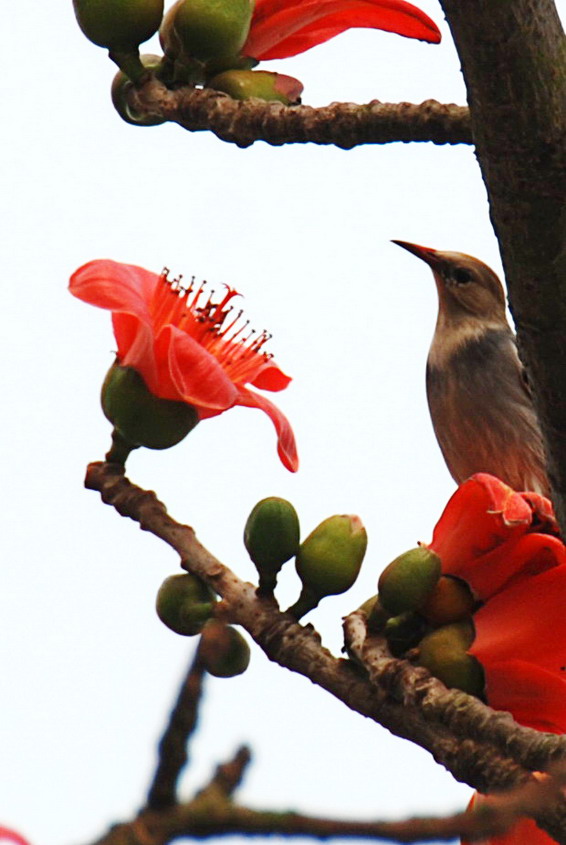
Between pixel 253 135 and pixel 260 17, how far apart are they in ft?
0.78

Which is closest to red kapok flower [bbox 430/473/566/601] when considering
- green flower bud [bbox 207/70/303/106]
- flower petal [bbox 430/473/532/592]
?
flower petal [bbox 430/473/532/592]

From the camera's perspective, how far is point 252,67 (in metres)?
2.42

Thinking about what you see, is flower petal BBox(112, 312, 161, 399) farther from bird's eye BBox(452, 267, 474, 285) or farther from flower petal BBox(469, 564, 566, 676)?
bird's eye BBox(452, 267, 474, 285)

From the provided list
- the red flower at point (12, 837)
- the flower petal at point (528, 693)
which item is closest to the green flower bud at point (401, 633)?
the flower petal at point (528, 693)

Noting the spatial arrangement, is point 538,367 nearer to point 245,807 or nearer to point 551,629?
point 551,629

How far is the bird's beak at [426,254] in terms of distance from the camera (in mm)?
4684

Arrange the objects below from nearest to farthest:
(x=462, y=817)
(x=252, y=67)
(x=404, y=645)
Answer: (x=462, y=817) → (x=404, y=645) → (x=252, y=67)

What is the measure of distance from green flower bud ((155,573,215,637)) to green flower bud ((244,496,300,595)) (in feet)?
0.27

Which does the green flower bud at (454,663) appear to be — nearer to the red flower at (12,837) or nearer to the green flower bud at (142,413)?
the green flower bud at (142,413)

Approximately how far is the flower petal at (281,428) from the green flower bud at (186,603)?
0.72ft

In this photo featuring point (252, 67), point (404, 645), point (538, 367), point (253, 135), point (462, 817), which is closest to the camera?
point (462, 817)

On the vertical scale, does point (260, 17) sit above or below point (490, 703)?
above

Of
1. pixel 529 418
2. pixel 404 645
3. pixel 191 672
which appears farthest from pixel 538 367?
pixel 529 418

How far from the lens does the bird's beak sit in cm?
468
